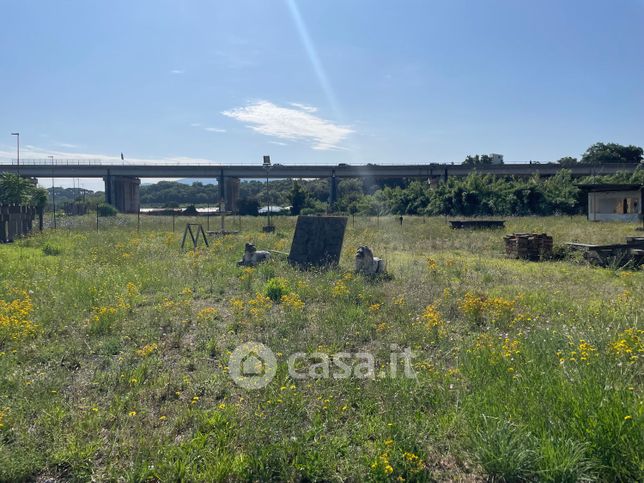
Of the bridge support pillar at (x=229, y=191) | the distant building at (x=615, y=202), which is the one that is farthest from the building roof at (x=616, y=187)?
the bridge support pillar at (x=229, y=191)

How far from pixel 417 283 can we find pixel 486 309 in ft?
9.09

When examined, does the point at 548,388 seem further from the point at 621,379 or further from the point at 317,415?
the point at 317,415

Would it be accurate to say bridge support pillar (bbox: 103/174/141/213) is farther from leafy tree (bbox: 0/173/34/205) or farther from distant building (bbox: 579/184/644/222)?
distant building (bbox: 579/184/644/222)

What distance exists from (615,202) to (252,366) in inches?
1663

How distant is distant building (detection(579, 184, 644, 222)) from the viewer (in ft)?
113

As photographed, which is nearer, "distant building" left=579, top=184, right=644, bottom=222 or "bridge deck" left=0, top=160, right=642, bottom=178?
"distant building" left=579, top=184, right=644, bottom=222

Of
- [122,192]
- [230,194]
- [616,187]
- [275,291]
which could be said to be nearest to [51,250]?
[275,291]

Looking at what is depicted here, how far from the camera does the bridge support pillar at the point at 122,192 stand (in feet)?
225

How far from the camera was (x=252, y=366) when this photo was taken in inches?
190

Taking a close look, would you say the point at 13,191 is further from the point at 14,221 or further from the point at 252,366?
the point at 252,366

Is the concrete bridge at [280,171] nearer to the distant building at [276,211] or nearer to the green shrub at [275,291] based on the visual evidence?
the distant building at [276,211]

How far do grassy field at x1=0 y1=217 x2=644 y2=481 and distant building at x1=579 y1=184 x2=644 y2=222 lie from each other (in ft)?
105

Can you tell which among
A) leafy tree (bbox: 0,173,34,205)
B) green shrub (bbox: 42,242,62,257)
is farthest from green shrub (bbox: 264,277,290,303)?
leafy tree (bbox: 0,173,34,205)

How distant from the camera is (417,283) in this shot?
31.7ft
